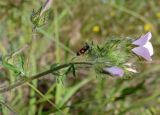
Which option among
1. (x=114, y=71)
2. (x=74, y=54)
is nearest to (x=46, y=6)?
(x=114, y=71)

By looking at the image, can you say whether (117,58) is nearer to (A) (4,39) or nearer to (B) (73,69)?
(B) (73,69)

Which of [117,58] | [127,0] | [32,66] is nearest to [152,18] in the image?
[127,0]

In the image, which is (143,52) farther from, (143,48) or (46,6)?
(46,6)

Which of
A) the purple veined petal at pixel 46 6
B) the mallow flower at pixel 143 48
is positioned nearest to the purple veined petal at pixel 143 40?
the mallow flower at pixel 143 48

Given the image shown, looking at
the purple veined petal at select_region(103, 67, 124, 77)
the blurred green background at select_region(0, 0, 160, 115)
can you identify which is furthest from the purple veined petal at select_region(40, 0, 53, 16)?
the purple veined petal at select_region(103, 67, 124, 77)

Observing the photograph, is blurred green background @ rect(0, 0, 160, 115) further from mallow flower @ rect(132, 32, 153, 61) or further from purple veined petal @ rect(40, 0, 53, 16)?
mallow flower @ rect(132, 32, 153, 61)

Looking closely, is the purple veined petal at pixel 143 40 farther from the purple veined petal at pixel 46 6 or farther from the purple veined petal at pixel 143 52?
the purple veined petal at pixel 46 6
